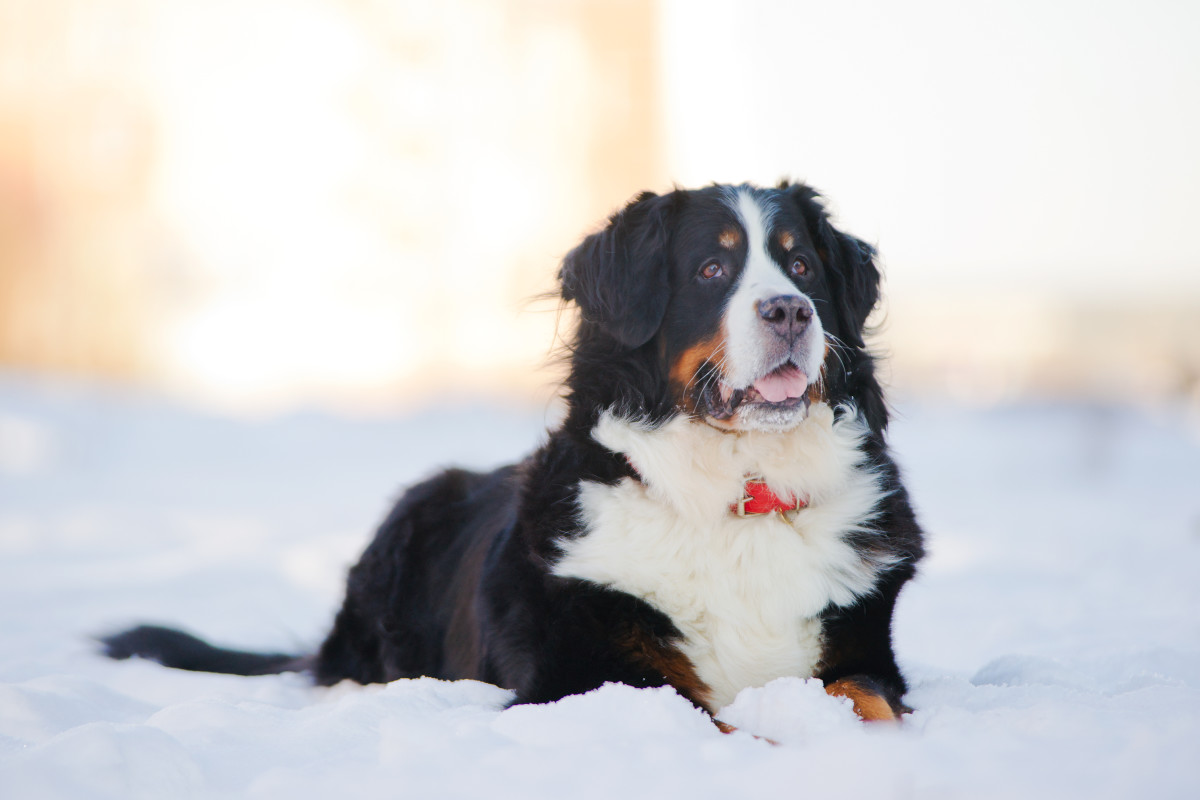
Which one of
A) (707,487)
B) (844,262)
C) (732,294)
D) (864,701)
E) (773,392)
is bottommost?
(864,701)

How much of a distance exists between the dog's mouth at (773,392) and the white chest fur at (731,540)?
13cm

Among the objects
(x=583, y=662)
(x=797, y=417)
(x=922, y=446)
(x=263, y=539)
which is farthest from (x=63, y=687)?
(x=922, y=446)

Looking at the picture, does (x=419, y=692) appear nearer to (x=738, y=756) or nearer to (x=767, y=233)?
(x=738, y=756)

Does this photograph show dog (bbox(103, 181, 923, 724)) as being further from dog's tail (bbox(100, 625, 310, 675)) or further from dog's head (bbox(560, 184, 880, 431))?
dog's tail (bbox(100, 625, 310, 675))

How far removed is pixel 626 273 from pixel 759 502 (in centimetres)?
85

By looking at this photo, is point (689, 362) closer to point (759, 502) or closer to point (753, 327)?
point (753, 327)

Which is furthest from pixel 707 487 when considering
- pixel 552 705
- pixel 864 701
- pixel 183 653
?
pixel 183 653

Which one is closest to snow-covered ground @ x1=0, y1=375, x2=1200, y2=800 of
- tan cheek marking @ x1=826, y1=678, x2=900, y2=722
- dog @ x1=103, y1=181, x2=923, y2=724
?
tan cheek marking @ x1=826, y1=678, x2=900, y2=722

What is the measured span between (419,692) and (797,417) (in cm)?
133

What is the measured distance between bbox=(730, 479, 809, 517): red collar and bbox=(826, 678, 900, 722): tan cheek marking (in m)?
0.52

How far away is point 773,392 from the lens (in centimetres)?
270

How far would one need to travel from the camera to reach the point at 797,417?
106 inches

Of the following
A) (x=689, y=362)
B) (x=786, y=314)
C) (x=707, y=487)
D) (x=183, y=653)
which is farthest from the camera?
(x=183, y=653)

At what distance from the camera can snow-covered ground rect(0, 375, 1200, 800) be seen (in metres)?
1.73
